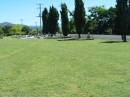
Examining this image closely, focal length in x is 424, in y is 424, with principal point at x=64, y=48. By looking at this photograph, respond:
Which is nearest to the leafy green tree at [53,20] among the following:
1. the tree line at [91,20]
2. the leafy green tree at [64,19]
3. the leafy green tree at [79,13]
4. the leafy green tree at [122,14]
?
the tree line at [91,20]

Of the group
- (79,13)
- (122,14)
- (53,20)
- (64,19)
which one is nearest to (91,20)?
(53,20)

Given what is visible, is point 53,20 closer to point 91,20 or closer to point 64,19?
point 64,19

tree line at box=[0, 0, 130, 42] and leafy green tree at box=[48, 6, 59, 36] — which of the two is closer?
tree line at box=[0, 0, 130, 42]

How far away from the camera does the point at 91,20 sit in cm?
12231

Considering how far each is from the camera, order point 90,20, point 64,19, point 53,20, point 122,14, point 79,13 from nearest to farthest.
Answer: point 122,14 < point 79,13 < point 64,19 < point 53,20 < point 90,20

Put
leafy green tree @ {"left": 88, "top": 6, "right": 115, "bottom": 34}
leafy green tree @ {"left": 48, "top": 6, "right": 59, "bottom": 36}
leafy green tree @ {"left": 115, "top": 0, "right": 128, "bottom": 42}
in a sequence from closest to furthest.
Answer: leafy green tree @ {"left": 115, "top": 0, "right": 128, "bottom": 42}, leafy green tree @ {"left": 48, "top": 6, "right": 59, "bottom": 36}, leafy green tree @ {"left": 88, "top": 6, "right": 115, "bottom": 34}

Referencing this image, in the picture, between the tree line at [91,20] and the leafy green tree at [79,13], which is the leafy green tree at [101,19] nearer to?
the tree line at [91,20]

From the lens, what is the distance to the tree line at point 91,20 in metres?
57.5

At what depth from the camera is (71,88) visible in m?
12.5

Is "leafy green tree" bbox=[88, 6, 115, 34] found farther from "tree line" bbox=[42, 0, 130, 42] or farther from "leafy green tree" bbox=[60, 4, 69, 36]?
"leafy green tree" bbox=[60, 4, 69, 36]

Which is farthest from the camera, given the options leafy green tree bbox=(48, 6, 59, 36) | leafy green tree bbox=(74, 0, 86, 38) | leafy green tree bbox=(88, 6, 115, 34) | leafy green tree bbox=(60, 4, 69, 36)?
leafy green tree bbox=(88, 6, 115, 34)

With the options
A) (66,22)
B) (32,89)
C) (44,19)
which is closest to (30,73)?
(32,89)

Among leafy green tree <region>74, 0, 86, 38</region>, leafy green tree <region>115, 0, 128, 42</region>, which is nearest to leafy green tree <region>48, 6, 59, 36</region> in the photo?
leafy green tree <region>74, 0, 86, 38</region>

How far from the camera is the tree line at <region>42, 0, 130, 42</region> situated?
57531 millimetres
